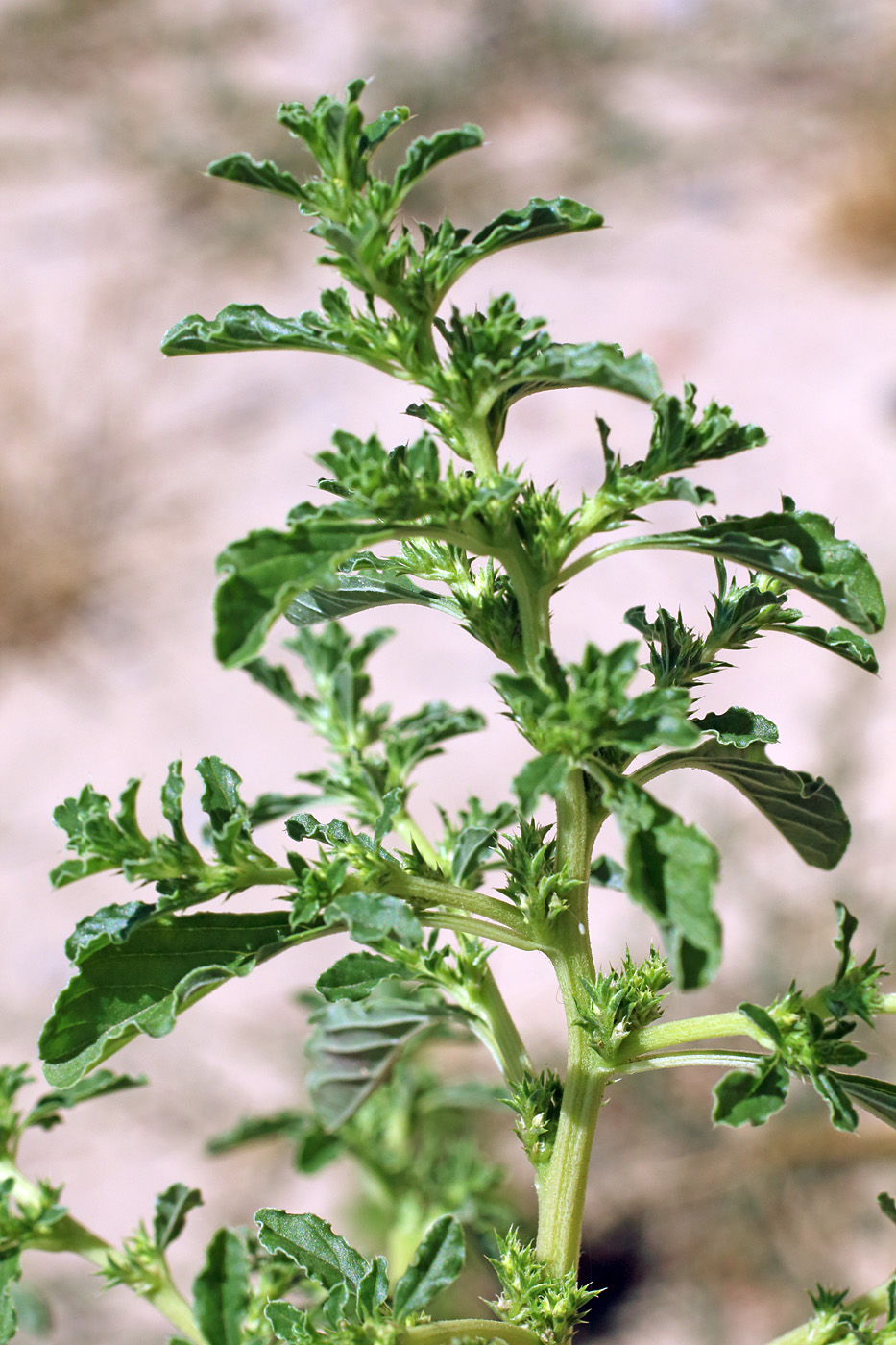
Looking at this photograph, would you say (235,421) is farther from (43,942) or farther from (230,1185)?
(230,1185)

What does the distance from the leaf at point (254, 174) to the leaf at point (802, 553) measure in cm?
45

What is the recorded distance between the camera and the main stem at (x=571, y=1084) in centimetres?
114

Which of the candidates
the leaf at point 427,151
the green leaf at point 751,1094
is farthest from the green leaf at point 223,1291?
the leaf at point 427,151

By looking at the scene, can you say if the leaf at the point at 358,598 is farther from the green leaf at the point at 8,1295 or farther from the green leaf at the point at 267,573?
the green leaf at the point at 8,1295

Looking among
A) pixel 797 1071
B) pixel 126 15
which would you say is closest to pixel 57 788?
pixel 797 1071

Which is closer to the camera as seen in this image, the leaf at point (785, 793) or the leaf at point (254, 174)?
the leaf at point (254, 174)

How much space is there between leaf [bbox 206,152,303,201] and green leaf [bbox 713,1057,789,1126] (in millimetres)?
863

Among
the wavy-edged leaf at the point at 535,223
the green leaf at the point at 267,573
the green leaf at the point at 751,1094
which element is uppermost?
the wavy-edged leaf at the point at 535,223

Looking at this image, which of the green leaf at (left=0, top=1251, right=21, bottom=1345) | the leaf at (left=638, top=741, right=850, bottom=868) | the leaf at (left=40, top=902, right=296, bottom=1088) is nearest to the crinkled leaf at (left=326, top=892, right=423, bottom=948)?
the leaf at (left=40, top=902, right=296, bottom=1088)

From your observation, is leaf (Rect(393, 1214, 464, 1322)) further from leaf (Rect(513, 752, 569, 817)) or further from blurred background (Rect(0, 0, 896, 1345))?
blurred background (Rect(0, 0, 896, 1345))

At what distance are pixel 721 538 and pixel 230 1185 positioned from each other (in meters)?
3.59

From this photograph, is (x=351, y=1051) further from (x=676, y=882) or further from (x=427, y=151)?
(x=427, y=151)

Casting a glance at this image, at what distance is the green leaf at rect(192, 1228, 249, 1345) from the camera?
1392 millimetres

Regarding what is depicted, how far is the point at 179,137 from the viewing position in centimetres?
746
